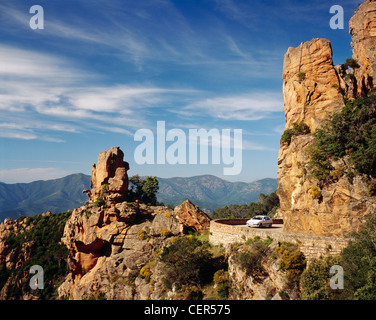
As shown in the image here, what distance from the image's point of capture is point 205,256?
111 ft

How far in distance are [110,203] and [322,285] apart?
41496 mm

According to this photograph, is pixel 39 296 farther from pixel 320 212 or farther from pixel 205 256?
pixel 320 212

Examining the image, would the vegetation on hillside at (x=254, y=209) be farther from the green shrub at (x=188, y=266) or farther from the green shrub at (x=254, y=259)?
the green shrub at (x=254, y=259)

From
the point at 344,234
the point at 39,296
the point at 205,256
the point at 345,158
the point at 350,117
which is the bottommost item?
the point at 39,296

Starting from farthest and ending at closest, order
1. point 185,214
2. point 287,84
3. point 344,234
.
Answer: point 185,214
point 287,84
point 344,234

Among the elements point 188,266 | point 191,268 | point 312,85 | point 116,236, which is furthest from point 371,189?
point 116,236

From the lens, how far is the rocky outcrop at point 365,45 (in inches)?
1369

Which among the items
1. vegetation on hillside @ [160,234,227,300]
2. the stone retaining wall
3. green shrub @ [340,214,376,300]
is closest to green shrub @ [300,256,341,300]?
the stone retaining wall

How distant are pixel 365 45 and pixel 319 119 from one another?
42.7 ft

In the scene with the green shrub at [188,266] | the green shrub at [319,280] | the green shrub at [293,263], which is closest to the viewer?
the green shrub at [319,280]

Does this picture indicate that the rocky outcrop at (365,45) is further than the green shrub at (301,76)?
No

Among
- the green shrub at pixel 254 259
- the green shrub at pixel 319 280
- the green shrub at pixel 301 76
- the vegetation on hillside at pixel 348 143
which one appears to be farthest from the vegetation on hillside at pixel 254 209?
the green shrub at pixel 319 280

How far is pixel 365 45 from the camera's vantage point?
35688 mm
